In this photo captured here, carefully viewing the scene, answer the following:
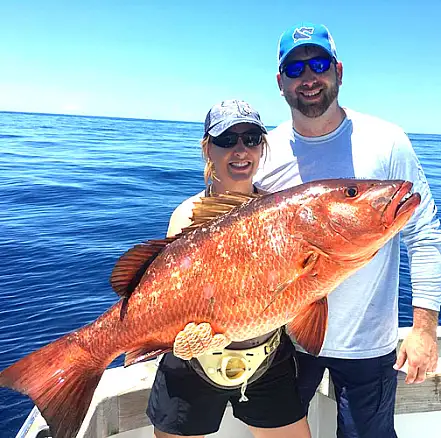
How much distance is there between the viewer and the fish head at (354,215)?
6.25ft

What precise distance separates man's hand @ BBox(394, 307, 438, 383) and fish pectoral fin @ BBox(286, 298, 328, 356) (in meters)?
0.79

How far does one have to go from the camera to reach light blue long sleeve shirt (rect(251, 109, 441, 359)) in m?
2.56

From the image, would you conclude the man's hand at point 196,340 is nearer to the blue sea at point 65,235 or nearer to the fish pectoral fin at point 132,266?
the fish pectoral fin at point 132,266

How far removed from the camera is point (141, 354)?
2.12m

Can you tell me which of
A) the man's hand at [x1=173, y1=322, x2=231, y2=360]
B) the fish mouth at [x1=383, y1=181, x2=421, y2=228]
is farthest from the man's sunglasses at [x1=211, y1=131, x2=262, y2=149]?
the man's hand at [x1=173, y1=322, x2=231, y2=360]

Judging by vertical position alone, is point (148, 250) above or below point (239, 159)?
below

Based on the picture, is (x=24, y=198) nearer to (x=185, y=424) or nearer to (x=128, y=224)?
(x=128, y=224)

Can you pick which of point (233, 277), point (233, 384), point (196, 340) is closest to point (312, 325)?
point (233, 277)

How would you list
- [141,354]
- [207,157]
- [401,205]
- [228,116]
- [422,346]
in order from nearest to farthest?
[401,205] → [141,354] → [422,346] → [228,116] → [207,157]

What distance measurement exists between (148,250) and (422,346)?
159 centimetres

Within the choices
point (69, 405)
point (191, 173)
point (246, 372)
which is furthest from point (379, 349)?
point (191, 173)

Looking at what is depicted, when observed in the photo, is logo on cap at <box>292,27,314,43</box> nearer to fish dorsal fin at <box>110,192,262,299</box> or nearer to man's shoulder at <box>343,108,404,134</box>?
man's shoulder at <box>343,108,404,134</box>

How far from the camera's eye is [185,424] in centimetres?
252

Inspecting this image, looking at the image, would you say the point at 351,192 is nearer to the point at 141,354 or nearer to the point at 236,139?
the point at 236,139
